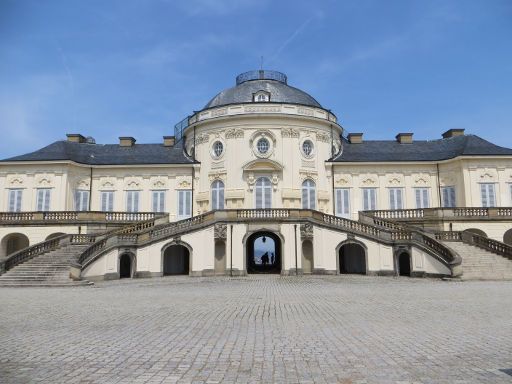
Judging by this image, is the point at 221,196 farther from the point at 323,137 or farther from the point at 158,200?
the point at 323,137

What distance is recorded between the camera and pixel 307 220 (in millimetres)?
29219

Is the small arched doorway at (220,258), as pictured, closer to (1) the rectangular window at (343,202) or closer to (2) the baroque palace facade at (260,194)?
(2) the baroque palace facade at (260,194)

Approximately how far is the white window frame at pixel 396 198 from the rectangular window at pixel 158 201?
1818 centimetres

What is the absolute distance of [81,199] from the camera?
37.6 metres

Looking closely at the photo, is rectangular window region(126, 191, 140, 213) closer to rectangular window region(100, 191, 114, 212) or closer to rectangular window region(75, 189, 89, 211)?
rectangular window region(100, 191, 114, 212)

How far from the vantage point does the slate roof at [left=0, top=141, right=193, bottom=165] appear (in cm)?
3741

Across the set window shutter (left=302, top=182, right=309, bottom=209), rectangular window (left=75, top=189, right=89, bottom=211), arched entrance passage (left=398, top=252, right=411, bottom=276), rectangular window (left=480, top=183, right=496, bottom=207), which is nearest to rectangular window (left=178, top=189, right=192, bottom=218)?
rectangular window (left=75, top=189, right=89, bottom=211)

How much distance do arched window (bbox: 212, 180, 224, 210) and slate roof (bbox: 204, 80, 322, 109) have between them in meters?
6.22

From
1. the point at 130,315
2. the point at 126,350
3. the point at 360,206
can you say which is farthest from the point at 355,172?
the point at 126,350

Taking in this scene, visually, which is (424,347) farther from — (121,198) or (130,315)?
(121,198)

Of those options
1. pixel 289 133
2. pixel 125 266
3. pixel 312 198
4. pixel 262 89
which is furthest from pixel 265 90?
pixel 125 266

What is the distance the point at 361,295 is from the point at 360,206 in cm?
2115

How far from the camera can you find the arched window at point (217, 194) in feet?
116

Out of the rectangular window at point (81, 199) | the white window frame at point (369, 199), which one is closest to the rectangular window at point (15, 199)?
the rectangular window at point (81, 199)
